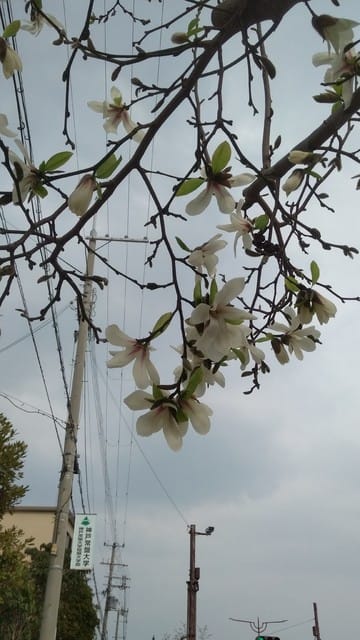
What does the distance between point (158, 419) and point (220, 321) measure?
0.17m

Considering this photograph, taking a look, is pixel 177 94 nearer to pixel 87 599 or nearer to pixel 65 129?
pixel 65 129

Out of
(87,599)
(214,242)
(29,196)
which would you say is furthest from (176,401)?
(87,599)

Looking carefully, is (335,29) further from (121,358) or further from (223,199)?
(121,358)

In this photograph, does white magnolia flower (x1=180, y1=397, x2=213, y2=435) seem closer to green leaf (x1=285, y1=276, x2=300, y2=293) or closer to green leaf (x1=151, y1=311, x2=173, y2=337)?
green leaf (x1=151, y1=311, x2=173, y2=337)

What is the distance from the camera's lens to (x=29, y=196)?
38.4 inches

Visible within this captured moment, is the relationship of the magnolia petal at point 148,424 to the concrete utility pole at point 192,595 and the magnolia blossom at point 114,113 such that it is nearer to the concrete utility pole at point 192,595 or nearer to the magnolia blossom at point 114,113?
the magnolia blossom at point 114,113

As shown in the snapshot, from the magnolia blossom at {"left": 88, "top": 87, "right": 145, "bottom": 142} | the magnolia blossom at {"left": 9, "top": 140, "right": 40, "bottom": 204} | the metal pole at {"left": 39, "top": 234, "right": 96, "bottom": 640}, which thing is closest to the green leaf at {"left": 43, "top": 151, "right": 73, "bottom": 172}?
the magnolia blossom at {"left": 9, "top": 140, "right": 40, "bottom": 204}

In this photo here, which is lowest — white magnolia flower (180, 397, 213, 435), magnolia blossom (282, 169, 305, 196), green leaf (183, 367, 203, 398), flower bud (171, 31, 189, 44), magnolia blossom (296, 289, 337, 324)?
white magnolia flower (180, 397, 213, 435)

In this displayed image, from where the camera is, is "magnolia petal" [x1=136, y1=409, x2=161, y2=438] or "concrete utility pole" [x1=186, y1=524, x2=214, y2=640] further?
"concrete utility pole" [x1=186, y1=524, x2=214, y2=640]

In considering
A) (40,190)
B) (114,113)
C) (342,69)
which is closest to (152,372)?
(40,190)

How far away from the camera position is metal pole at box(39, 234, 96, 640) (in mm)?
4789

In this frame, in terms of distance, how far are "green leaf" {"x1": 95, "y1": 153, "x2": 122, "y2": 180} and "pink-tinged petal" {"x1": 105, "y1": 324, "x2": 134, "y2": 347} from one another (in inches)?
9.8

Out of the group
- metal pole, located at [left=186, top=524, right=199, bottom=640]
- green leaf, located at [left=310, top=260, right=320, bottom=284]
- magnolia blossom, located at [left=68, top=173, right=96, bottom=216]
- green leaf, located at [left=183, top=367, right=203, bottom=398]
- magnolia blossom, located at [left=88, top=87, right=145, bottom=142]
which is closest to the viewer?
green leaf, located at [left=183, top=367, right=203, bottom=398]

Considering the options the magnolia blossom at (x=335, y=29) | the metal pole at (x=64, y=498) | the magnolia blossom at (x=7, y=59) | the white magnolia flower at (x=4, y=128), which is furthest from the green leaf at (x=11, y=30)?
the metal pole at (x=64, y=498)
